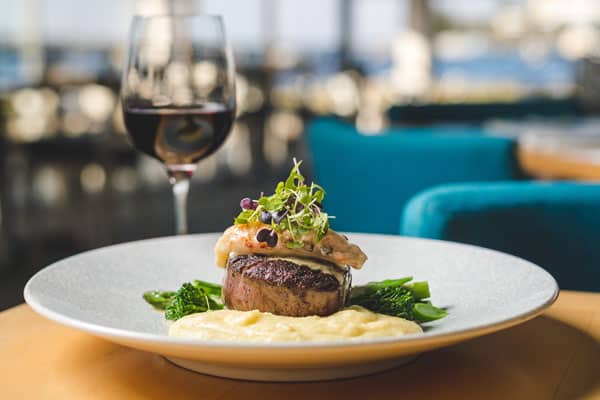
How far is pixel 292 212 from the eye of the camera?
0.82m

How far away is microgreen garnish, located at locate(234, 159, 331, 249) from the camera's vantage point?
809 millimetres

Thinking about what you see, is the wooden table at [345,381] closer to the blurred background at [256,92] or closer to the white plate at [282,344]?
the white plate at [282,344]

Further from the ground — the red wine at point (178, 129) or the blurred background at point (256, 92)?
the red wine at point (178, 129)

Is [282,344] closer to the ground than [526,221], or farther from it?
farther from it

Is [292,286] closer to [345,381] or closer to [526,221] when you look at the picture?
[345,381]

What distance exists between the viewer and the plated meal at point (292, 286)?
2.44 feet

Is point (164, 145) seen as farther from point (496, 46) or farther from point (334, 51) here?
point (496, 46)

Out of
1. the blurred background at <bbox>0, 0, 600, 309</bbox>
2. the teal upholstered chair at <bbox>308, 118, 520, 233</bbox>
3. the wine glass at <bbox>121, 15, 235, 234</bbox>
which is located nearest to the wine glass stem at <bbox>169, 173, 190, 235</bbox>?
the wine glass at <bbox>121, 15, 235, 234</bbox>

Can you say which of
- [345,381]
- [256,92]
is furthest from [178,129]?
[256,92]

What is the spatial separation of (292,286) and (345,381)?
0.11 m

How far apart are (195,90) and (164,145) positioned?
0.08m

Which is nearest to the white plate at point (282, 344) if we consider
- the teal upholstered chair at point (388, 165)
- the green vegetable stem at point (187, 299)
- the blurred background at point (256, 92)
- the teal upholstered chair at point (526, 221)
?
the green vegetable stem at point (187, 299)

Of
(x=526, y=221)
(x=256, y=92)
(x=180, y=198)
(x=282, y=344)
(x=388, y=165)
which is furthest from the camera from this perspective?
(x=256, y=92)

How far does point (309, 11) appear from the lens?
37.5 feet
